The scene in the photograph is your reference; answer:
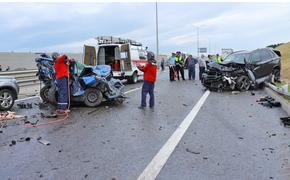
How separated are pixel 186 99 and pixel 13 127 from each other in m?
6.38

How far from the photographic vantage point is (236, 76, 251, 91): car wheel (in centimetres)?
1441

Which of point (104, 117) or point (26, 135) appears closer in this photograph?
point (26, 135)

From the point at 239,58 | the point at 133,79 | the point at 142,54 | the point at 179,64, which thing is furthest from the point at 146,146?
the point at 179,64

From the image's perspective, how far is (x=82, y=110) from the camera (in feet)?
32.4

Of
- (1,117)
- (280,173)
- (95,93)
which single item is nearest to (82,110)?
(95,93)

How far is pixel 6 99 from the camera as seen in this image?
32.3 feet

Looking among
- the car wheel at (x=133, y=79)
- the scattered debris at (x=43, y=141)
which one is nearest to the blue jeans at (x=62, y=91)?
the scattered debris at (x=43, y=141)

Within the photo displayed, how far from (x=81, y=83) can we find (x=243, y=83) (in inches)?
296

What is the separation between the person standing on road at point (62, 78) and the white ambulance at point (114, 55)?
769 cm

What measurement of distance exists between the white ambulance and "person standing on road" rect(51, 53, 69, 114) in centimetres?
769

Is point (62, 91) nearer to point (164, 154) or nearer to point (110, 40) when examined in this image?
point (164, 154)

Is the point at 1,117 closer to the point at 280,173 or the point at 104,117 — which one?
the point at 104,117

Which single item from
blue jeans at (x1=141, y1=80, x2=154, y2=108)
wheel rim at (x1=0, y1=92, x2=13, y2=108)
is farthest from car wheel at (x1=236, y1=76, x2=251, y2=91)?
wheel rim at (x1=0, y1=92, x2=13, y2=108)

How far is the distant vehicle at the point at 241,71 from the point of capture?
47.2ft
